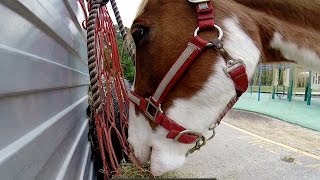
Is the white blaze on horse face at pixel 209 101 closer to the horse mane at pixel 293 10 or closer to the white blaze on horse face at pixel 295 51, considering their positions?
the white blaze on horse face at pixel 295 51

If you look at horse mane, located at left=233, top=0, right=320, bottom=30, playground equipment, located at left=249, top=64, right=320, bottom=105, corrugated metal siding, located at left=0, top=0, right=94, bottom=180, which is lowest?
playground equipment, located at left=249, top=64, right=320, bottom=105

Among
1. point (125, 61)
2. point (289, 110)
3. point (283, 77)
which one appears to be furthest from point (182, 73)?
point (289, 110)

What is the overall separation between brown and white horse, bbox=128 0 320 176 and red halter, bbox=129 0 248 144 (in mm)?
24

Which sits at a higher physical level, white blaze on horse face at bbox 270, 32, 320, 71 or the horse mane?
the horse mane

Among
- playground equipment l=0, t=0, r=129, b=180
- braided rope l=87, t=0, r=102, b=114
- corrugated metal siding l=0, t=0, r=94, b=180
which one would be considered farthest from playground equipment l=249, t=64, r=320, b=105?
corrugated metal siding l=0, t=0, r=94, b=180

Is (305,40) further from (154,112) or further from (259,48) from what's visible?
(154,112)

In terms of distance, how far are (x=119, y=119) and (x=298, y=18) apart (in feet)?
5.25

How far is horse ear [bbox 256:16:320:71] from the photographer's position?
2.40 m

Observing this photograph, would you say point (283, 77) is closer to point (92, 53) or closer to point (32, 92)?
point (92, 53)

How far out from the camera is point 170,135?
2299 millimetres

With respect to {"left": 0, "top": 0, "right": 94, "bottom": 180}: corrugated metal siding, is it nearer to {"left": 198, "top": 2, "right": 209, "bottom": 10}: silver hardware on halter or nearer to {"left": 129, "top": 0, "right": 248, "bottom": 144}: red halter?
{"left": 129, "top": 0, "right": 248, "bottom": 144}: red halter

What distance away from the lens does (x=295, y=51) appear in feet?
7.93

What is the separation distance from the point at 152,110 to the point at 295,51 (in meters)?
0.82

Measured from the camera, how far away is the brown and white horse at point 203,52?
7.25ft
